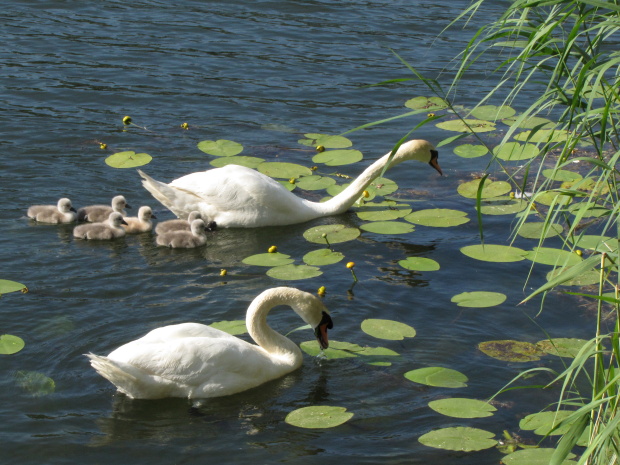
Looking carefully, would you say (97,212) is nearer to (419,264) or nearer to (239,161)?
(239,161)

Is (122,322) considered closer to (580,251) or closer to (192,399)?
(192,399)

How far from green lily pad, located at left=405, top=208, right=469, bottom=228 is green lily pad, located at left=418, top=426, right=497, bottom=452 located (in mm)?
4051

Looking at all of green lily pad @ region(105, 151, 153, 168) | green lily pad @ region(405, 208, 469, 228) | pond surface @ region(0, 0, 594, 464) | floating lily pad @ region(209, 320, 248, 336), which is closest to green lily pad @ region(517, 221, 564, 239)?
pond surface @ region(0, 0, 594, 464)

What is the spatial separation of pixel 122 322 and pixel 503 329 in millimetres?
3247

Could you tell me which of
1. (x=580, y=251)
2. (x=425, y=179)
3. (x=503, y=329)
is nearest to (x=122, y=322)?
(x=503, y=329)

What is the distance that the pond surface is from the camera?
22.5ft

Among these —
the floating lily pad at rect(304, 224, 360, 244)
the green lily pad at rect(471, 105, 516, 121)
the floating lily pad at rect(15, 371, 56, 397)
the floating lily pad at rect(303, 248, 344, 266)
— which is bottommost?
the floating lily pad at rect(15, 371, 56, 397)

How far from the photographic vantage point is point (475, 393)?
7332 millimetres

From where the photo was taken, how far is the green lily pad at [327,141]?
12.3 meters

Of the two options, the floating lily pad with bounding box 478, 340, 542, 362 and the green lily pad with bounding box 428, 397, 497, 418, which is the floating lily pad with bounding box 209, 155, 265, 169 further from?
the green lily pad with bounding box 428, 397, 497, 418

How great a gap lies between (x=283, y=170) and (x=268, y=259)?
225 cm

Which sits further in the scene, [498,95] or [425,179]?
[498,95]

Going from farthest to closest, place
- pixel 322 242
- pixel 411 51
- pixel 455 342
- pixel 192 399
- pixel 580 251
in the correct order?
1. pixel 411 51
2. pixel 322 242
3. pixel 580 251
4. pixel 455 342
5. pixel 192 399

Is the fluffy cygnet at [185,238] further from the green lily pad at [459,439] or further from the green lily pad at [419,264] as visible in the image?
the green lily pad at [459,439]
